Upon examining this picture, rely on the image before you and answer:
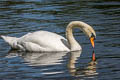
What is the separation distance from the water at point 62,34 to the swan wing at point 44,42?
1.22 feet

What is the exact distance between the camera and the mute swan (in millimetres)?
15594

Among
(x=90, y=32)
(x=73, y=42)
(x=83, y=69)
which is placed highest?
(x=90, y=32)

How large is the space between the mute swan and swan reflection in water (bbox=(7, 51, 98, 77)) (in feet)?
1.03

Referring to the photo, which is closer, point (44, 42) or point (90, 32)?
point (90, 32)

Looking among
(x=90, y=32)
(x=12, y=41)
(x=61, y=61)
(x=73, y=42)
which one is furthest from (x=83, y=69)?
(x=12, y=41)

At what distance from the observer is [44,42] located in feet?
51.8

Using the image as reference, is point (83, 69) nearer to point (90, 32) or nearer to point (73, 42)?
point (90, 32)

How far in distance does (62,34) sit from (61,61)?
3.95 m

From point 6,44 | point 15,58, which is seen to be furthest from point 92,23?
point 15,58

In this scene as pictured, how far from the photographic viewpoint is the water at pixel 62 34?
12609 mm

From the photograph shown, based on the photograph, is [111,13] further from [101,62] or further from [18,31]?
[101,62]

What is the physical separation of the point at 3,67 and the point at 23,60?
3.59ft

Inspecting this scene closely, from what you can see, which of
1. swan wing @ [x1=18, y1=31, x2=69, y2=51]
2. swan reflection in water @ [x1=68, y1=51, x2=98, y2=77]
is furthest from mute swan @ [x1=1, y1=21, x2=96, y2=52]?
swan reflection in water @ [x1=68, y1=51, x2=98, y2=77]

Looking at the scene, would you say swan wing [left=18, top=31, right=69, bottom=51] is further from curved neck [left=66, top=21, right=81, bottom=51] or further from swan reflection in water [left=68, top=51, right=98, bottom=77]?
swan reflection in water [left=68, top=51, right=98, bottom=77]
